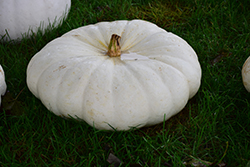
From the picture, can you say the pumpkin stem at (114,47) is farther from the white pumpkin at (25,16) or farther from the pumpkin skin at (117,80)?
the white pumpkin at (25,16)

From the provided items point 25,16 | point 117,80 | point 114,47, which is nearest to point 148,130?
point 117,80

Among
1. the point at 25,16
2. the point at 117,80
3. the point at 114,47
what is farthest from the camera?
the point at 25,16

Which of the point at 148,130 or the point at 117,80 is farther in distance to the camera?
the point at 148,130

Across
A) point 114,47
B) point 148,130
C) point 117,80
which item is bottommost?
point 148,130

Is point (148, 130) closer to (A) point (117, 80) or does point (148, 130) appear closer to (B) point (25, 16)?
(A) point (117, 80)

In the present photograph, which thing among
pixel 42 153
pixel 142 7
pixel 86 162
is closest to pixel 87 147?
pixel 86 162

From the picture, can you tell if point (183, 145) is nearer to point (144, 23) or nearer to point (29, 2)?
point (144, 23)

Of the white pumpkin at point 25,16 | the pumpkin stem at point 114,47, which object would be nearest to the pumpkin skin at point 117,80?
the pumpkin stem at point 114,47
